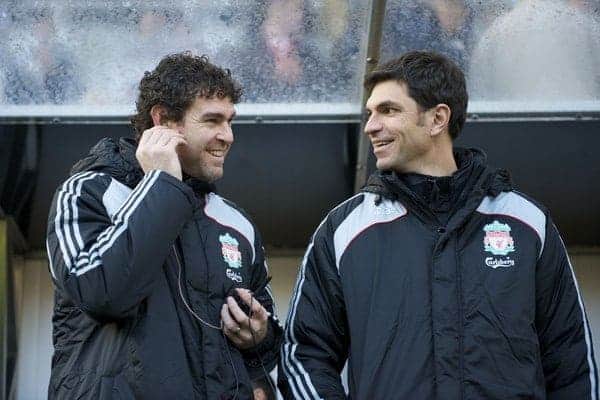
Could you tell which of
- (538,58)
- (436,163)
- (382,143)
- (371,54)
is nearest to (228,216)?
(382,143)

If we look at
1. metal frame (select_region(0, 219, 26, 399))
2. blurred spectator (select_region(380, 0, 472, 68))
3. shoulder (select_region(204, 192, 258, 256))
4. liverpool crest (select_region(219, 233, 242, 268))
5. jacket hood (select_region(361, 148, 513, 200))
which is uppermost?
blurred spectator (select_region(380, 0, 472, 68))

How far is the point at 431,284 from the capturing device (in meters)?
3.55

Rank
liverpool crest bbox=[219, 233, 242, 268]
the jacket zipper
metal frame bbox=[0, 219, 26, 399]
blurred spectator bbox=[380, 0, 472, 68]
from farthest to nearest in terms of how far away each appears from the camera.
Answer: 1. metal frame bbox=[0, 219, 26, 399]
2. blurred spectator bbox=[380, 0, 472, 68]
3. liverpool crest bbox=[219, 233, 242, 268]
4. the jacket zipper

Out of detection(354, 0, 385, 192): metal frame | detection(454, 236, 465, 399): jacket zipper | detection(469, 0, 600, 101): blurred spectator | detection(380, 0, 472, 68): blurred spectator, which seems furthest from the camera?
detection(469, 0, 600, 101): blurred spectator

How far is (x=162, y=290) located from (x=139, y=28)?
78.9 inches

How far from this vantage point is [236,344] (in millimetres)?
3602

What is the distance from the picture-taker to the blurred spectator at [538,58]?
5.26 m

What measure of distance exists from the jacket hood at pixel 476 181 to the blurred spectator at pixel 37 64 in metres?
1.84

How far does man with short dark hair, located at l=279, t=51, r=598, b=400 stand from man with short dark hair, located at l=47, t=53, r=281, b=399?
20 centimetres

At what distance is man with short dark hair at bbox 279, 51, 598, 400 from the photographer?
3482mm

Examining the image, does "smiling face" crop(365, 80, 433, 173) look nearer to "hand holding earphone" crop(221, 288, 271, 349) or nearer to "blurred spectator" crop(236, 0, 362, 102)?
"hand holding earphone" crop(221, 288, 271, 349)

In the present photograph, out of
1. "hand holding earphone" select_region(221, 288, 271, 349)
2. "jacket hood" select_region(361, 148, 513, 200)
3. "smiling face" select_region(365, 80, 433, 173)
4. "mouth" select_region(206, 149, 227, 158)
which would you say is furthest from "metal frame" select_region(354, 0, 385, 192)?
"hand holding earphone" select_region(221, 288, 271, 349)

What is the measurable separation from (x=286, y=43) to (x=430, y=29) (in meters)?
0.57

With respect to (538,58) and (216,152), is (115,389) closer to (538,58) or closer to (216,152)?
(216,152)
